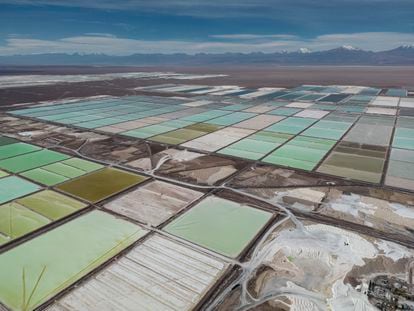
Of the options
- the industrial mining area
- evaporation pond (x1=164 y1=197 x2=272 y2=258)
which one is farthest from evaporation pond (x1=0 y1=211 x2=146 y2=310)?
evaporation pond (x1=164 y1=197 x2=272 y2=258)

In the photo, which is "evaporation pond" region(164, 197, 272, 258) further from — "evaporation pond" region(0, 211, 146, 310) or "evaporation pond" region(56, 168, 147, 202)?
"evaporation pond" region(56, 168, 147, 202)

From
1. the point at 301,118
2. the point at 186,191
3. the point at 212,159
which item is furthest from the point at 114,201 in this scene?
the point at 301,118

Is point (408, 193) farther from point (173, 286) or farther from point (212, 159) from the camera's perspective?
point (173, 286)

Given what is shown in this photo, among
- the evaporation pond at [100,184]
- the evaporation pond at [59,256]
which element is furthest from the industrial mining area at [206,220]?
the evaporation pond at [100,184]

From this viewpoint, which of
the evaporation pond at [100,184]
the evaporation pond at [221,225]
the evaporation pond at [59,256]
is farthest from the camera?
the evaporation pond at [100,184]

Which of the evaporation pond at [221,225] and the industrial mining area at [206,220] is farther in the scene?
the evaporation pond at [221,225]

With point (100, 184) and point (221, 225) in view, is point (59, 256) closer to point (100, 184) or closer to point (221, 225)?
point (100, 184)

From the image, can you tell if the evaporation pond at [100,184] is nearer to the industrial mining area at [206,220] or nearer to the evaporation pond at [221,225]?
the industrial mining area at [206,220]

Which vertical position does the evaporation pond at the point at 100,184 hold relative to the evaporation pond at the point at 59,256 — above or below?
above
